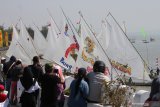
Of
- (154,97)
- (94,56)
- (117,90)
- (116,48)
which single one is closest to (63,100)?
(117,90)

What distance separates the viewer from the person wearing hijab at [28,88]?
1061 centimetres

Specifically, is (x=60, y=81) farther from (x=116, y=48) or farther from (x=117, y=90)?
(x=116, y=48)

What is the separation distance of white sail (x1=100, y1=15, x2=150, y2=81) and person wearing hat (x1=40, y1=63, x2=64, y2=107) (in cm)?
1330

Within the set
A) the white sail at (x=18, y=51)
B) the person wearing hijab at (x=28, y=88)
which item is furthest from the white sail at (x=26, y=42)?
the person wearing hijab at (x=28, y=88)

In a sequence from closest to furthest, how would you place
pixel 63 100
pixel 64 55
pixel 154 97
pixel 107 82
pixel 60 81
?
1. pixel 154 97
2. pixel 107 82
3. pixel 60 81
4. pixel 63 100
5. pixel 64 55

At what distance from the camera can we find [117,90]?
9.33 meters

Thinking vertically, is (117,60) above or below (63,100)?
above

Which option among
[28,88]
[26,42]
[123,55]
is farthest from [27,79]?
[26,42]

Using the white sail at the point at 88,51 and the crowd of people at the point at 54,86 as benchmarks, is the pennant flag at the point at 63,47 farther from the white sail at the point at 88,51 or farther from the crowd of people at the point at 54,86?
the crowd of people at the point at 54,86

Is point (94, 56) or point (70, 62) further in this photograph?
point (70, 62)

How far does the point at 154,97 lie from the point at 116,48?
60.2 feet

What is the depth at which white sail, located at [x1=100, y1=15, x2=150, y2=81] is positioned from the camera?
24.3 meters

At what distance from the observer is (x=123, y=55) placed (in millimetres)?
25438

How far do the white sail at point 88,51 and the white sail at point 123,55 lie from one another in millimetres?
1215
